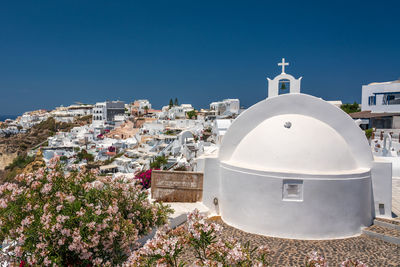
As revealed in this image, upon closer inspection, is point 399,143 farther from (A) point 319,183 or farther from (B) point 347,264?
(B) point 347,264

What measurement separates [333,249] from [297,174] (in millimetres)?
2163

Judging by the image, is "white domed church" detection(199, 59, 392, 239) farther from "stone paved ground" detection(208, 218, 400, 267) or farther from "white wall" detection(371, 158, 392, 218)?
"stone paved ground" detection(208, 218, 400, 267)

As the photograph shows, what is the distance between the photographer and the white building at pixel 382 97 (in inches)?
1240

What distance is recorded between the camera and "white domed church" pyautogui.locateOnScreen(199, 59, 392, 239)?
8.21m

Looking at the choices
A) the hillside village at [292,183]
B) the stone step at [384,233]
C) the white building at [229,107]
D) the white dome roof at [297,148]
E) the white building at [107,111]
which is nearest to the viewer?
the stone step at [384,233]

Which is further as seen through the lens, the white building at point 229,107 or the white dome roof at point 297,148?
the white building at point 229,107

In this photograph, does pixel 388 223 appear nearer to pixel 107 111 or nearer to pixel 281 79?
pixel 281 79

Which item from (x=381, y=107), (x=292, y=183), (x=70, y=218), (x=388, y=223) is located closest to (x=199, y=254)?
(x=70, y=218)

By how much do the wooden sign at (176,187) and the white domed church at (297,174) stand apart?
1.99 feet

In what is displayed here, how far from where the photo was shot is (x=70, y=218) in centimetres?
444

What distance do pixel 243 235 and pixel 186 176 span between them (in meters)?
3.24

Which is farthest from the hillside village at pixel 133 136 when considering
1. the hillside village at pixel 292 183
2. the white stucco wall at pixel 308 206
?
the white stucco wall at pixel 308 206

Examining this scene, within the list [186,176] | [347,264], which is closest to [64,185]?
[347,264]

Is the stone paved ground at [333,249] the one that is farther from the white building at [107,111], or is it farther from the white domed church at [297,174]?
the white building at [107,111]
